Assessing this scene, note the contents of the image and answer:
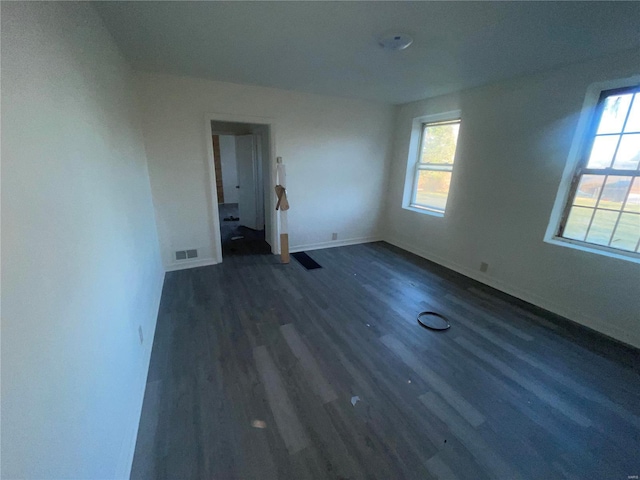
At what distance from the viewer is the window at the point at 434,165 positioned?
3.77m

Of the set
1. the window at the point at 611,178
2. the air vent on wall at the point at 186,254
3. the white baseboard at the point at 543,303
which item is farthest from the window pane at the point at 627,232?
the air vent on wall at the point at 186,254

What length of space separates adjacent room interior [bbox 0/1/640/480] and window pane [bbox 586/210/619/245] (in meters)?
0.01

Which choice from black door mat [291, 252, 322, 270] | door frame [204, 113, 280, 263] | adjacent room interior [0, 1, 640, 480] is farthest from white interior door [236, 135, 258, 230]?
black door mat [291, 252, 322, 270]

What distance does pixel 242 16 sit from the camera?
1719 millimetres

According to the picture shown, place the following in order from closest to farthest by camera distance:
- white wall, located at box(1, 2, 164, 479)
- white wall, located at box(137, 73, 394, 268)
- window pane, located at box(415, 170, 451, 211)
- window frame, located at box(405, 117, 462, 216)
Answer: white wall, located at box(1, 2, 164, 479)
white wall, located at box(137, 73, 394, 268)
window frame, located at box(405, 117, 462, 216)
window pane, located at box(415, 170, 451, 211)

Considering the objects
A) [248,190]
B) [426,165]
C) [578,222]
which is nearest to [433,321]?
[578,222]

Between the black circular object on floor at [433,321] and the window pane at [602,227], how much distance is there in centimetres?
164

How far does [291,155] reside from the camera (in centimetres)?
382

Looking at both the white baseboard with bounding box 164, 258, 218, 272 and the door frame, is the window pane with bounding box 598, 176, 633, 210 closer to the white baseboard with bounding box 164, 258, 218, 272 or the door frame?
the door frame

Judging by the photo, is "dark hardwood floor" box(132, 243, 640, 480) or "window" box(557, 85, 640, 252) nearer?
"dark hardwood floor" box(132, 243, 640, 480)

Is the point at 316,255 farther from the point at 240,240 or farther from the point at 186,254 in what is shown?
the point at 186,254

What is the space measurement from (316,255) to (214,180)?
1.86 metres

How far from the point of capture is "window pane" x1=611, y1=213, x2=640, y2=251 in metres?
2.25

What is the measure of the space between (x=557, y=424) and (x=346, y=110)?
409cm
